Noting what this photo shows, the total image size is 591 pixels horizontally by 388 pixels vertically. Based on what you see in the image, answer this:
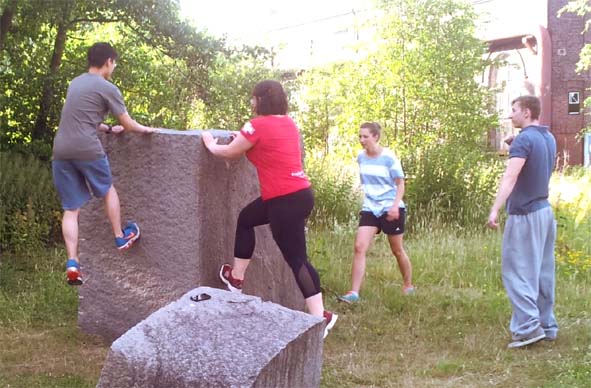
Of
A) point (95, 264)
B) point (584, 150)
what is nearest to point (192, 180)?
point (95, 264)

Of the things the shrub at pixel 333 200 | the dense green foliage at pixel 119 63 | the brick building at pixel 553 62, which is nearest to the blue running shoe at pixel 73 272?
the dense green foliage at pixel 119 63

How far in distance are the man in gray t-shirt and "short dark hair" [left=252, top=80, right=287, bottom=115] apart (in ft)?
2.93

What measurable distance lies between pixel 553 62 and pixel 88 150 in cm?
2634

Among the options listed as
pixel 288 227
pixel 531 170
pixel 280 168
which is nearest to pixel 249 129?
pixel 280 168

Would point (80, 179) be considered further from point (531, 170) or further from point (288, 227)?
point (531, 170)

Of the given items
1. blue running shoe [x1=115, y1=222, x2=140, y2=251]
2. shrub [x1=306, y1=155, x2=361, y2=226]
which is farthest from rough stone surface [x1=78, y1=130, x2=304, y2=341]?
shrub [x1=306, y1=155, x2=361, y2=226]

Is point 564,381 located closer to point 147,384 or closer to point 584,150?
point 147,384

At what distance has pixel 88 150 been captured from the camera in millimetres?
5738

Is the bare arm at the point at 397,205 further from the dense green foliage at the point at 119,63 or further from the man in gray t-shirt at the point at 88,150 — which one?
the dense green foliage at the point at 119,63

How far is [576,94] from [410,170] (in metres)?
19.1

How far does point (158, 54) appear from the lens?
38.7 ft

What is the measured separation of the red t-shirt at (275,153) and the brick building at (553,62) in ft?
79.9

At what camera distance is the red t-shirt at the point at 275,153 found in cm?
541

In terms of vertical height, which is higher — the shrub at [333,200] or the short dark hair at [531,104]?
the short dark hair at [531,104]
